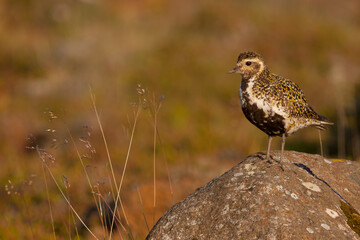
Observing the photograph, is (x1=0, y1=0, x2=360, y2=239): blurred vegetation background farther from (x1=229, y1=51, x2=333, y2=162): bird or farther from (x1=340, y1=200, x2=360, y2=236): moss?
(x1=340, y1=200, x2=360, y2=236): moss

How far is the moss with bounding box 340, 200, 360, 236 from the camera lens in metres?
4.07

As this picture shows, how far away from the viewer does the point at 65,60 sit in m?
19.1

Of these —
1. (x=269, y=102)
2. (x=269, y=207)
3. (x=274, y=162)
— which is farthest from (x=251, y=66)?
(x=269, y=207)

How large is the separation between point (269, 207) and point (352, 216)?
0.86m

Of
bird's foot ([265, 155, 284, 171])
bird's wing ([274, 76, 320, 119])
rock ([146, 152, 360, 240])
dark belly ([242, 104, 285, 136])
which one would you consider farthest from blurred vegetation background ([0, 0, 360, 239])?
bird's wing ([274, 76, 320, 119])

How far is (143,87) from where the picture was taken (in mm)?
15484

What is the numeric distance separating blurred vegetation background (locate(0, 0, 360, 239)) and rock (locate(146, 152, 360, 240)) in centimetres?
103

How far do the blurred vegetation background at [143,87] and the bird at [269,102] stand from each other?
139 cm

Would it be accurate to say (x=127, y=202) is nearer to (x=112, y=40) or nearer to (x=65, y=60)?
(x=65, y=60)

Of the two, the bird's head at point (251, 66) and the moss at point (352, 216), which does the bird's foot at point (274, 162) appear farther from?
the bird's head at point (251, 66)

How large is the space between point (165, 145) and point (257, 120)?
764cm

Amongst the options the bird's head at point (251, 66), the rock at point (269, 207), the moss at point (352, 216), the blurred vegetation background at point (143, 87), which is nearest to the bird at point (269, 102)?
the bird's head at point (251, 66)

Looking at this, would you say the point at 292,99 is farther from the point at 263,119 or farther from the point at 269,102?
the point at 263,119

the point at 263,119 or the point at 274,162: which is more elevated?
the point at 263,119
